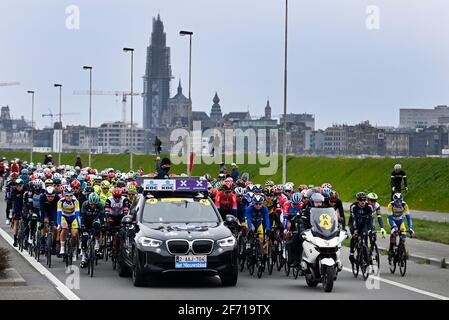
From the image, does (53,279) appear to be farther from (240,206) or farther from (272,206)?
(240,206)

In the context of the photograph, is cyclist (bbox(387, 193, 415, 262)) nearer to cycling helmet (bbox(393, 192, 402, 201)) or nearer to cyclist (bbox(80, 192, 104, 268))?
cycling helmet (bbox(393, 192, 402, 201))

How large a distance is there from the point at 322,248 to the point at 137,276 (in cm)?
295

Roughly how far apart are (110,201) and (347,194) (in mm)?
37690

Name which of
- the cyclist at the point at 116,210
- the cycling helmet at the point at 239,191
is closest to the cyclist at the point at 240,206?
the cycling helmet at the point at 239,191

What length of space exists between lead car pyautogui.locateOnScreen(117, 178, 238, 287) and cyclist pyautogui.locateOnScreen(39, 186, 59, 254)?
10.5ft

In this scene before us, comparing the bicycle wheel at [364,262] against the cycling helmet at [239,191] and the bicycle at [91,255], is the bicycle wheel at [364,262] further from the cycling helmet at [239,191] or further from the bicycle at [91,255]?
the bicycle at [91,255]

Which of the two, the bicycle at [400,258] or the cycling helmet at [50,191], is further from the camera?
the cycling helmet at [50,191]

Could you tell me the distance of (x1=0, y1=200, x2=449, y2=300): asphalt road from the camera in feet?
57.3

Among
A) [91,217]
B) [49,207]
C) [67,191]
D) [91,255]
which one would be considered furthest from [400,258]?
[49,207]

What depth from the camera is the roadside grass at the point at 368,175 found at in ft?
172

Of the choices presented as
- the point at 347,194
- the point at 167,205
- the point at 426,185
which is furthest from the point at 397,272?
the point at 347,194

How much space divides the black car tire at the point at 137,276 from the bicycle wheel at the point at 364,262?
13.9 ft

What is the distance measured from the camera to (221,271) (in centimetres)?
1858

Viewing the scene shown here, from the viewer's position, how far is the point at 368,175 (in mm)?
61281
